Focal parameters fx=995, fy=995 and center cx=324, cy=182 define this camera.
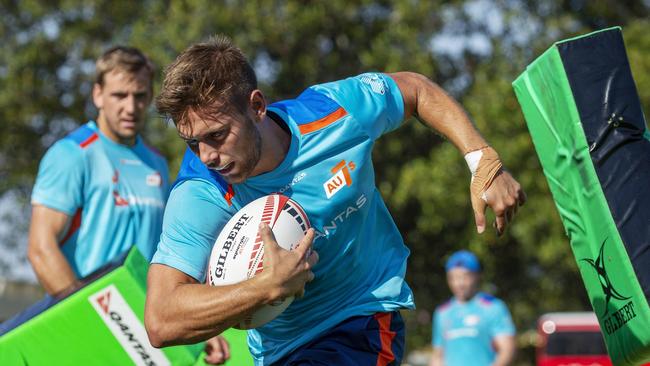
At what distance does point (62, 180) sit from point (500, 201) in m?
3.13

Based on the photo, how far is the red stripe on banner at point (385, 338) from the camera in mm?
4348

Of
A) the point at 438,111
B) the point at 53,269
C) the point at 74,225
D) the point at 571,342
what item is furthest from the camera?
the point at 571,342

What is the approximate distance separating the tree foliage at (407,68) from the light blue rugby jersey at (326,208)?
12.3 metres

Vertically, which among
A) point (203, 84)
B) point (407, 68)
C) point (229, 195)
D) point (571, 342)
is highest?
point (203, 84)

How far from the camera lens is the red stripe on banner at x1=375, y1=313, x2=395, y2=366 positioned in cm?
435

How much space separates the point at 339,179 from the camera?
4188mm

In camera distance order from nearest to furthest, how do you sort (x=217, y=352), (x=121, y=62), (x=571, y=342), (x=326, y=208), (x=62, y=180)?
1. (x=326, y=208)
2. (x=217, y=352)
3. (x=62, y=180)
4. (x=121, y=62)
5. (x=571, y=342)

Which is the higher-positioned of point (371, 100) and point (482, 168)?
point (371, 100)

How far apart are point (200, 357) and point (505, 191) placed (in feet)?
7.47

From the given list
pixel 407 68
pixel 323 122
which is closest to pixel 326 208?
pixel 323 122

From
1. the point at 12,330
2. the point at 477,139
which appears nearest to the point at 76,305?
the point at 12,330

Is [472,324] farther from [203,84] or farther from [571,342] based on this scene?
[203,84]

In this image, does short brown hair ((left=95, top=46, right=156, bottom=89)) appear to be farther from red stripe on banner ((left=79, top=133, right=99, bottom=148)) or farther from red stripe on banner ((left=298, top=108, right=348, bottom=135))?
red stripe on banner ((left=298, top=108, right=348, bottom=135))

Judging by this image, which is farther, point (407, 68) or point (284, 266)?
point (407, 68)
